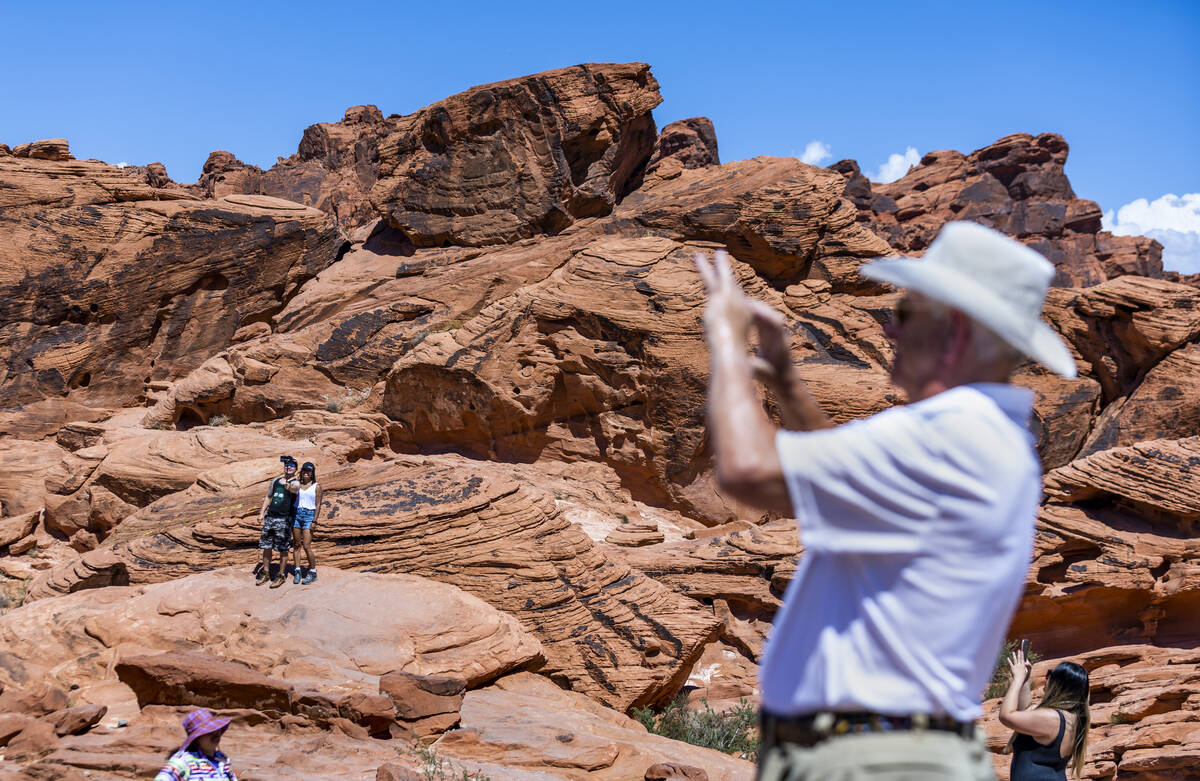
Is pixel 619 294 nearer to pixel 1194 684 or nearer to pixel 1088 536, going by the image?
pixel 1088 536

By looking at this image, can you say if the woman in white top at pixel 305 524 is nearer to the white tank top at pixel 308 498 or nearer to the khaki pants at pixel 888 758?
the white tank top at pixel 308 498

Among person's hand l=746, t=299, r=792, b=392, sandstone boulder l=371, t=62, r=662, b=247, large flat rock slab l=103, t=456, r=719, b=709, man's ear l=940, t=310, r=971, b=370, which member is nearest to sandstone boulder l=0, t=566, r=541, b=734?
large flat rock slab l=103, t=456, r=719, b=709

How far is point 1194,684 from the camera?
1047 cm

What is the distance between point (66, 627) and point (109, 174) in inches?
721

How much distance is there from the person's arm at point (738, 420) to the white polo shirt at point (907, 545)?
1.5 inches

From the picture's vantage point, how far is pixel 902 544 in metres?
1.47

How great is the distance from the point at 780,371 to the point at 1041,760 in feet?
14.0

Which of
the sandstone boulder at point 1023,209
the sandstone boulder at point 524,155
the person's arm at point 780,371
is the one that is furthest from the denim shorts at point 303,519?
the sandstone boulder at point 1023,209

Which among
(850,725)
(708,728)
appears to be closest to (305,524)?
(708,728)

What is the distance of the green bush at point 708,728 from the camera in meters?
9.70

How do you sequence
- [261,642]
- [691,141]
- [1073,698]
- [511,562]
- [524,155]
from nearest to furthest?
[1073,698]
[261,642]
[511,562]
[524,155]
[691,141]

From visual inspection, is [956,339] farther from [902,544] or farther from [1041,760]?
[1041,760]

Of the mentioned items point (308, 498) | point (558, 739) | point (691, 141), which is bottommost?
point (558, 739)

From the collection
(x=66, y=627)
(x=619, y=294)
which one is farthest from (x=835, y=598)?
(x=619, y=294)
